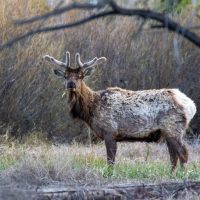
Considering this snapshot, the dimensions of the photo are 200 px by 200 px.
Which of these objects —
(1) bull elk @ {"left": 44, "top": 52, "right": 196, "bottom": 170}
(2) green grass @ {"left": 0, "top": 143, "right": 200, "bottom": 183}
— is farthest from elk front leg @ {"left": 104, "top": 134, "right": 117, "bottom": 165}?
(2) green grass @ {"left": 0, "top": 143, "right": 200, "bottom": 183}

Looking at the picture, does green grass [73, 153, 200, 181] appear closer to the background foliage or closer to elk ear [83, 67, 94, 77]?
elk ear [83, 67, 94, 77]

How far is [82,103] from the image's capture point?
43.2 feet

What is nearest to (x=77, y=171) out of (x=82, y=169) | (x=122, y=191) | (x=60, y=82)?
(x=82, y=169)

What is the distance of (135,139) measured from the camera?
1293 centimetres

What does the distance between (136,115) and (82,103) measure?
0.99m

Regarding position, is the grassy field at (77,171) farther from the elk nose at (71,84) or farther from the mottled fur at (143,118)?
the elk nose at (71,84)

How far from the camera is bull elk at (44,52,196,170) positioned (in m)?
12.8

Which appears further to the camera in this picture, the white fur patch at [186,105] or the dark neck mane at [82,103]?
the dark neck mane at [82,103]

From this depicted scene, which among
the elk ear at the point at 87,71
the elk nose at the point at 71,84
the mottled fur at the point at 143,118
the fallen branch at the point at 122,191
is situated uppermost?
the elk ear at the point at 87,71

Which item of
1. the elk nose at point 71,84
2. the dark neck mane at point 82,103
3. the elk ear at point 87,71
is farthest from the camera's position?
the elk ear at point 87,71

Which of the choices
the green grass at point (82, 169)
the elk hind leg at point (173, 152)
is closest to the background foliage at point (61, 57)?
the elk hind leg at point (173, 152)

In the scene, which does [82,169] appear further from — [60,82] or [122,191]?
[60,82]

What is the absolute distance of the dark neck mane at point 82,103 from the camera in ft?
43.1

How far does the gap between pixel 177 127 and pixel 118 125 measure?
1.00 meters
